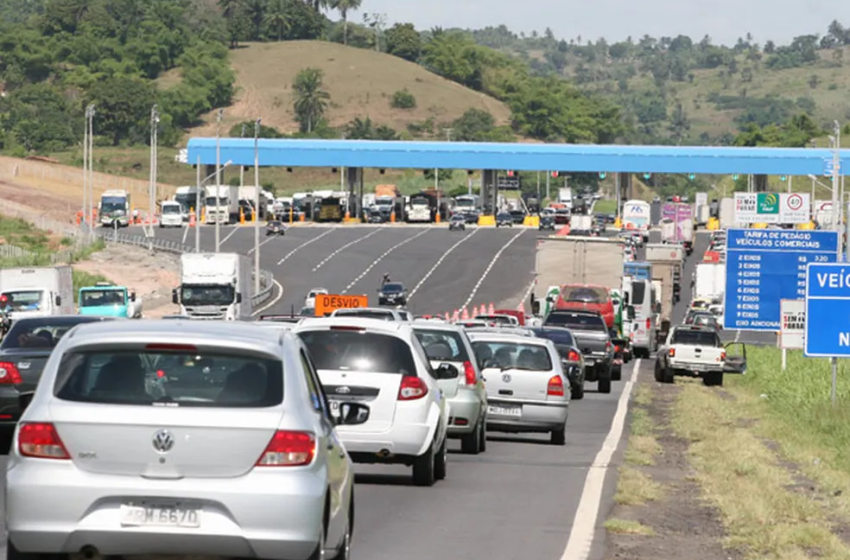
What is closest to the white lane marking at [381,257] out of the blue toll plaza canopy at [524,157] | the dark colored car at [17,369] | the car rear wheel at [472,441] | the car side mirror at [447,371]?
the blue toll plaza canopy at [524,157]

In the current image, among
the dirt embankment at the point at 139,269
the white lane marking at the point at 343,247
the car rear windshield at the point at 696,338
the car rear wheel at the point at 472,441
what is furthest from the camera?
the white lane marking at the point at 343,247

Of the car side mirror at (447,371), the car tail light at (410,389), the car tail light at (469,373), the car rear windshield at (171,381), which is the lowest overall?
the car tail light at (469,373)

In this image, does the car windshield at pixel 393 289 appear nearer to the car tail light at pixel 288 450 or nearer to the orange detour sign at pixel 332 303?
the orange detour sign at pixel 332 303

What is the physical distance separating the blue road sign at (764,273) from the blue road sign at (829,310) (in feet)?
58.9

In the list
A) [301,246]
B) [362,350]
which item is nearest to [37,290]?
[362,350]

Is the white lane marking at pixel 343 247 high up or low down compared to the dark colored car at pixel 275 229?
down

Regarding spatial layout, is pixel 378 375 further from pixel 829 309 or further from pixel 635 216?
pixel 635 216

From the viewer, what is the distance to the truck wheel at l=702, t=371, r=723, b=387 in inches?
2020

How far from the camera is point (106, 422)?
966cm

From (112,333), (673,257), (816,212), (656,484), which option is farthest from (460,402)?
(816,212)

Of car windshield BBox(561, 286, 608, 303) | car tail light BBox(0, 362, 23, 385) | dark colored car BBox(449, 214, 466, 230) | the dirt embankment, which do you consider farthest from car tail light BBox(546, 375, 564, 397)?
dark colored car BBox(449, 214, 466, 230)

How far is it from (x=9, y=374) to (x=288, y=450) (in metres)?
11.8

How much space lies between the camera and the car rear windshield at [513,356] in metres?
26.8

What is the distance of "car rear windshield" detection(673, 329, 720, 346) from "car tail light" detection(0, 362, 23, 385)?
32882mm
